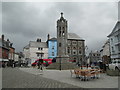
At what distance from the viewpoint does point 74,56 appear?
52656 millimetres

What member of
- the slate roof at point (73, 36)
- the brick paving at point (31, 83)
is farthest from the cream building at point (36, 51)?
the brick paving at point (31, 83)

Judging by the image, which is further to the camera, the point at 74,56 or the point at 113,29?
the point at 74,56

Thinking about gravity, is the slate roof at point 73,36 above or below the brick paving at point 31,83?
above

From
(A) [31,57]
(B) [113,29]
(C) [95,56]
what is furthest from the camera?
(C) [95,56]

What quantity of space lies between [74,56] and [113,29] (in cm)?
2186

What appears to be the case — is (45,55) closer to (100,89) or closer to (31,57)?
(31,57)

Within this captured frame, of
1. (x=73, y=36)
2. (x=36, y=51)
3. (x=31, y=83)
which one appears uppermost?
(x=73, y=36)

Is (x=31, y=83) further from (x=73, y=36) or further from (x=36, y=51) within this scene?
(x=73, y=36)

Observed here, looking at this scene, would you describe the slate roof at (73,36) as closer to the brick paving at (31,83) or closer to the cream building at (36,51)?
the cream building at (36,51)

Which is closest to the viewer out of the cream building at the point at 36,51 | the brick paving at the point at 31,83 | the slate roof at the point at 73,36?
the brick paving at the point at 31,83

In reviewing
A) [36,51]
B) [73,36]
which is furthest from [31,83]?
[73,36]

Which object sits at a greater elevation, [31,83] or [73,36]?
[73,36]

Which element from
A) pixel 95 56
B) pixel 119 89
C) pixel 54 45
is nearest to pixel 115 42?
pixel 54 45

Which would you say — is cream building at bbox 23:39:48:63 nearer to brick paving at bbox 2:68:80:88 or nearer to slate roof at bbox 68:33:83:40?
slate roof at bbox 68:33:83:40
